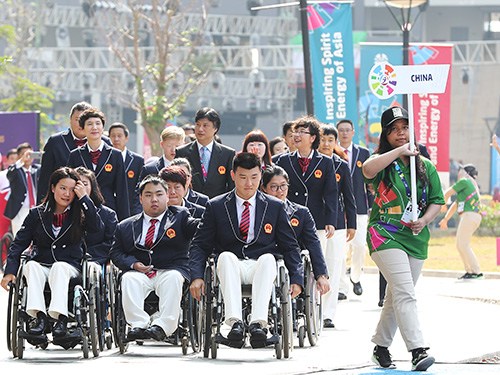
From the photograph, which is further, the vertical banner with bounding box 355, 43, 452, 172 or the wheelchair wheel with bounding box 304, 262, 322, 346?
the vertical banner with bounding box 355, 43, 452, 172

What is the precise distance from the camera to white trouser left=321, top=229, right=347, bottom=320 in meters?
14.7

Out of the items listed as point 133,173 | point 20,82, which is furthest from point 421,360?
point 20,82

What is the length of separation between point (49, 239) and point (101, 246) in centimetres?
60

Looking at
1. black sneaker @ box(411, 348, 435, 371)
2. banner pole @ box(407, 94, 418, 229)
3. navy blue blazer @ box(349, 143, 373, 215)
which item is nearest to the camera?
black sneaker @ box(411, 348, 435, 371)

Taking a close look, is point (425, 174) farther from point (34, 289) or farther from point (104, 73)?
point (104, 73)

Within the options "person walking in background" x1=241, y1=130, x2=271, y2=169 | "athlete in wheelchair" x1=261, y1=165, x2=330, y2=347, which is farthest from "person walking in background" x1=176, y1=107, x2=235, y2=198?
"athlete in wheelchair" x1=261, y1=165, x2=330, y2=347

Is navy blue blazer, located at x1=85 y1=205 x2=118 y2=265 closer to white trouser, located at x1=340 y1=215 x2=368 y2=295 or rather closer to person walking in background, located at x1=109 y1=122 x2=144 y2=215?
person walking in background, located at x1=109 y1=122 x2=144 y2=215

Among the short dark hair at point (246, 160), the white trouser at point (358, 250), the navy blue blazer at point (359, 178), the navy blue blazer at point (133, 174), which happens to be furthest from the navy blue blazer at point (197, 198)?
the white trouser at point (358, 250)

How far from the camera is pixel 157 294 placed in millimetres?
11789

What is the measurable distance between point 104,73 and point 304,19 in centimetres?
4666

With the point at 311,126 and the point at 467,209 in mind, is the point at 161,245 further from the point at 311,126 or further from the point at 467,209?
the point at 467,209

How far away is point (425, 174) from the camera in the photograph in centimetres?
1101

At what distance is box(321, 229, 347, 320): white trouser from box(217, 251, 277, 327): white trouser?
132 inches

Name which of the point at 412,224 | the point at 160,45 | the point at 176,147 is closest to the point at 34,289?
the point at 412,224
